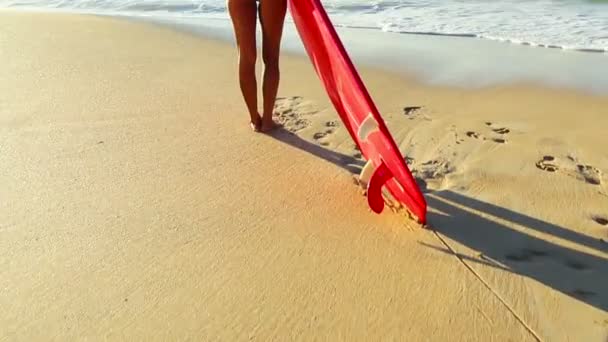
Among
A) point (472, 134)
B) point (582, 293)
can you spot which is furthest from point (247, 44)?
point (582, 293)

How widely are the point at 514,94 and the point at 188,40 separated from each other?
276cm

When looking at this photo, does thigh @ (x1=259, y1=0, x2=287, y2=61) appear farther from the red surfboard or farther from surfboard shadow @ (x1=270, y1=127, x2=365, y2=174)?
surfboard shadow @ (x1=270, y1=127, x2=365, y2=174)

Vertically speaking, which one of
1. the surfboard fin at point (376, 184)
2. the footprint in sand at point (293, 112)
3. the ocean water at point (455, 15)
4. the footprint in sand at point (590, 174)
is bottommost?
the ocean water at point (455, 15)

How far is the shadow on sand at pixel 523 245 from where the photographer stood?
7.30 ft

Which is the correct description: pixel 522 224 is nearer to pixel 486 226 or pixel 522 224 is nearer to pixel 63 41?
pixel 486 226

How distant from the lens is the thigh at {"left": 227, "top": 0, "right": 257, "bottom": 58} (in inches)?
130

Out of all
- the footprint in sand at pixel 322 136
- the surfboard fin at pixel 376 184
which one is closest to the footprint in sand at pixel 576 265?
the surfboard fin at pixel 376 184

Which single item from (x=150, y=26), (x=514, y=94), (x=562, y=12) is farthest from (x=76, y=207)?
(x=562, y=12)

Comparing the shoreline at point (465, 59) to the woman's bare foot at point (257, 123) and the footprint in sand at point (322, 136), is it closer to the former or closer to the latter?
the footprint in sand at point (322, 136)

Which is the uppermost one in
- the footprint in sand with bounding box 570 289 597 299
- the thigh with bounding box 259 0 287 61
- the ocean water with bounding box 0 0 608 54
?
the thigh with bounding box 259 0 287 61

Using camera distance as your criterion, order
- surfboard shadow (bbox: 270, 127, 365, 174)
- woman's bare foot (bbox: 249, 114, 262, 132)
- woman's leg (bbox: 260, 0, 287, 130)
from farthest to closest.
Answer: woman's bare foot (bbox: 249, 114, 262, 132)
woman's leg (bbox: 260, 0, 287, 130)
surfboard shadow (bbox: 270, 127, 365, 174)

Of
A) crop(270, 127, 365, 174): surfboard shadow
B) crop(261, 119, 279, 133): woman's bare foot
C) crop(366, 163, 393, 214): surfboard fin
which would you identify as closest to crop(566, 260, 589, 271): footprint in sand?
crop(366, 163, 393, 214): surfboard fin

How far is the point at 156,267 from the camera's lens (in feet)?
7.72

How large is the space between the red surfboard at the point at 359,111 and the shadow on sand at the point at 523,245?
0.18 m
